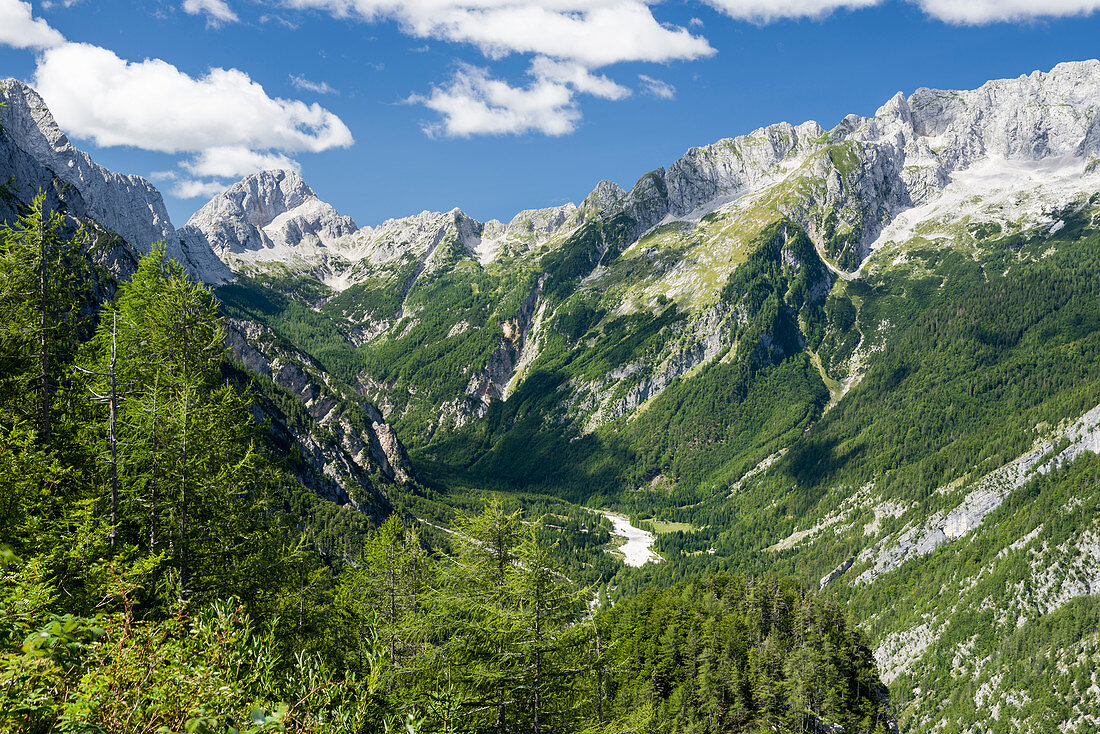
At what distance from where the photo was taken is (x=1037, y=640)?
650 feet

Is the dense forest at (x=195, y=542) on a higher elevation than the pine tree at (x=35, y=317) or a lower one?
lower

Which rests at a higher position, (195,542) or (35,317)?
(35,317)

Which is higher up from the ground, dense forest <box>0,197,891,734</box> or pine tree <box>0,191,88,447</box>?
pine tree <box>0,191,88,447</box>

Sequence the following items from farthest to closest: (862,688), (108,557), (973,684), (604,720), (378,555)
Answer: (973,684)
(862,688)
(378,555)
(604,720)
(108,557)

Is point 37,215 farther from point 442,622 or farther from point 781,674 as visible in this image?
point 781,674

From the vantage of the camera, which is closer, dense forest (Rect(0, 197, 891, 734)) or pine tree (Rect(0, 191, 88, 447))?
dense forest (Rect(0, 197, 891, 734))

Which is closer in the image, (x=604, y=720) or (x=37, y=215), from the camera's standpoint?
(x=37, y=215)

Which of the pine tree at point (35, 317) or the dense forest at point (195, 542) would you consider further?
the pine tree at point (35, 317)

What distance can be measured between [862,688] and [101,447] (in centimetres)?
10854

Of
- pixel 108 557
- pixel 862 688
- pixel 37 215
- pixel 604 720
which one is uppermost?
pixel 37 215

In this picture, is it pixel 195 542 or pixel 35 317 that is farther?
pixel 35 317

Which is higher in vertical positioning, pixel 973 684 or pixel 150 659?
pixel 150 659

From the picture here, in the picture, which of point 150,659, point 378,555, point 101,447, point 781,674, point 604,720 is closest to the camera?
point 150,659

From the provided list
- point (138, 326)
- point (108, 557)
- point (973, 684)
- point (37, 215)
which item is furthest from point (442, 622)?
point (973, 684)
